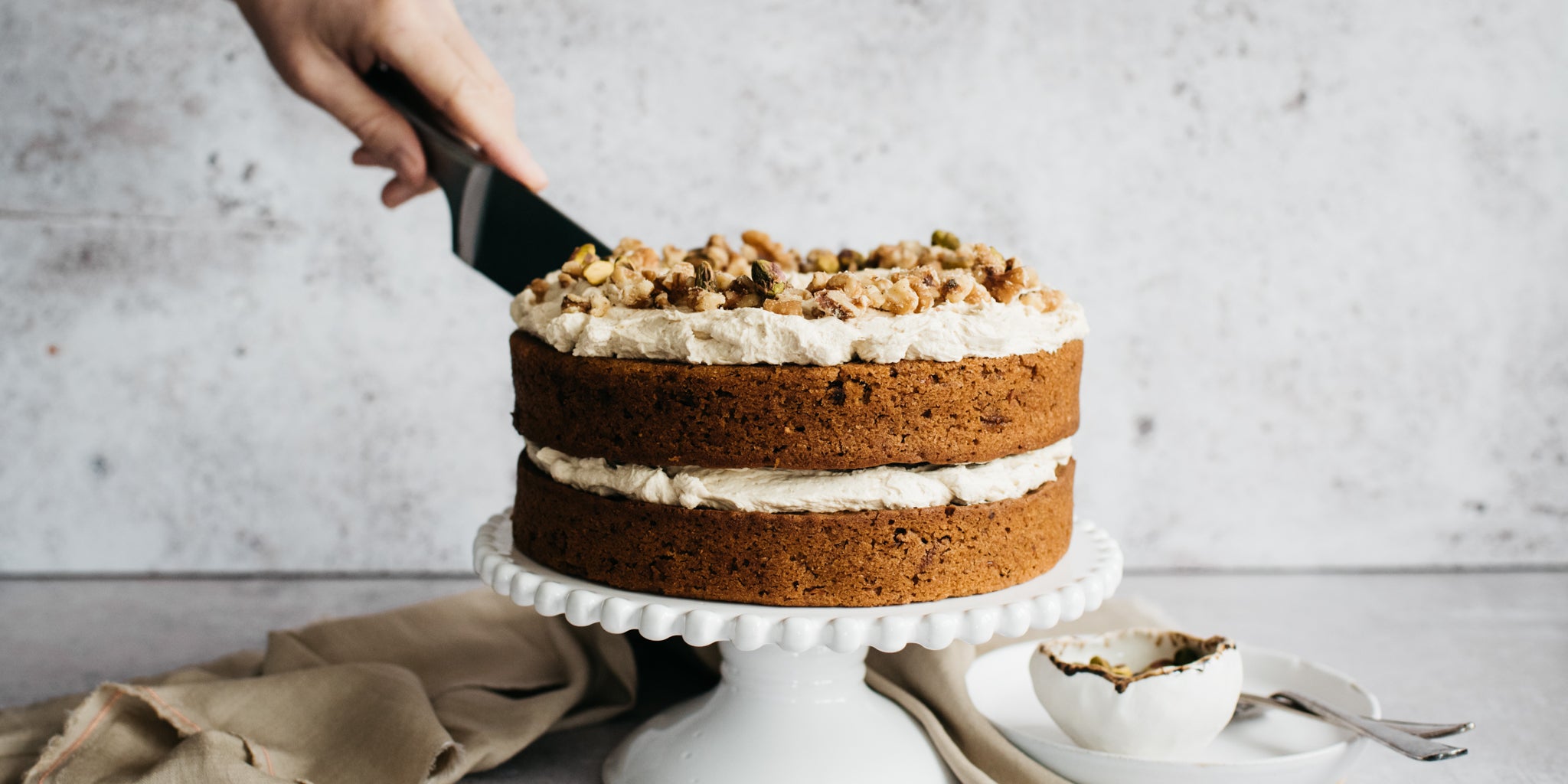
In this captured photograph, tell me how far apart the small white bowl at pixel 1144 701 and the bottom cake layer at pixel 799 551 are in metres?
0.17

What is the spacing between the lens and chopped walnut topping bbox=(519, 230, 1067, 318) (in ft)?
5.26

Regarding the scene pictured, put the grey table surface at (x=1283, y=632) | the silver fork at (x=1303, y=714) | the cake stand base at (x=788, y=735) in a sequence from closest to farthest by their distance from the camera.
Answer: the silver fork at (x=1303, y=714)
the cake stand base at (x=788, y=735)
the grey table surface at (x=1283, y=632)

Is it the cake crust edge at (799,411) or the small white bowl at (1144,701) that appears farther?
the small white bowl at (1144,701)

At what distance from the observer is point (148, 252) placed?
308 cm

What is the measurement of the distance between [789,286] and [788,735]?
669mm

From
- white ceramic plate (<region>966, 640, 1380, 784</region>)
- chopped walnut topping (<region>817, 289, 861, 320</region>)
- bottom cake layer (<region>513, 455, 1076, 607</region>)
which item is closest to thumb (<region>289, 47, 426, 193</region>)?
bottom cake layer (<region>513, 455, 1076, 607</region>)

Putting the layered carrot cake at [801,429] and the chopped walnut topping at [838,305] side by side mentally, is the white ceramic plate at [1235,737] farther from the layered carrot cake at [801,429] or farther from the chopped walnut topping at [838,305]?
the chopped walnut topping at [838,305]

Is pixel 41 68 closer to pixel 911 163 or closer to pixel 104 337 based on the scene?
pixel 104 337

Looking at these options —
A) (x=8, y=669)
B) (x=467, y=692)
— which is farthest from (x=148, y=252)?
(x=467, y=692)

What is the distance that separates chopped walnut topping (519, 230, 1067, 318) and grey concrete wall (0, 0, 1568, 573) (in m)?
1.24

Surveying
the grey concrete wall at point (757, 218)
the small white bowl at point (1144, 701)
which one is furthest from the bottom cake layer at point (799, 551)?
the grey concrete wall at point (757, 218)

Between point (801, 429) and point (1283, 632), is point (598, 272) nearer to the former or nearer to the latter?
point (801, 429)

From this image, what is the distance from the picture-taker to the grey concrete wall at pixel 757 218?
3.05 metres

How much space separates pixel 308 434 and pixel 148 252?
1.92 feet
